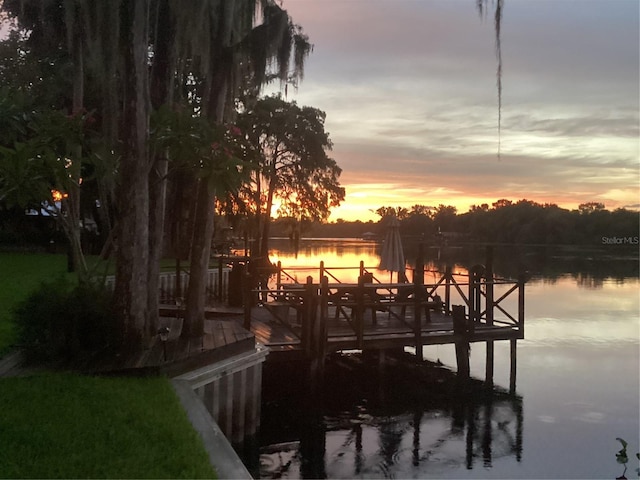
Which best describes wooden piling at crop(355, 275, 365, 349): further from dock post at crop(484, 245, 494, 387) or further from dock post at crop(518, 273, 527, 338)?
dock post at crop(518, 273, 527, 338)

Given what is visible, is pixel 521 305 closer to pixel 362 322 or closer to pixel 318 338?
pixel 362 322

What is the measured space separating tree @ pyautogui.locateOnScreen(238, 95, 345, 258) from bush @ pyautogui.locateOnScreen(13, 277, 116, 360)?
76.0 feet

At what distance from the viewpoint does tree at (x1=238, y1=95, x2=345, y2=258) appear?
103ft

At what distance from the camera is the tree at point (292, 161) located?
103 feet

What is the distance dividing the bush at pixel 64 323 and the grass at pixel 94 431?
2.92 feet

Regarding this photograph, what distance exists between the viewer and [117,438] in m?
4.17

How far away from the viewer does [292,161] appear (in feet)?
107

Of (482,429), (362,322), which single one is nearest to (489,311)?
(482,429)

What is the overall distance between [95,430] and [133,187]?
3188 millimetres

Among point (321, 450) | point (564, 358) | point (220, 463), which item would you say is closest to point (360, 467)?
point (321, 450)

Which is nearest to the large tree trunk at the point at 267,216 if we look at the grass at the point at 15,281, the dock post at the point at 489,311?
the grass at the point at 15,281

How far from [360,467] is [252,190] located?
24.5 m

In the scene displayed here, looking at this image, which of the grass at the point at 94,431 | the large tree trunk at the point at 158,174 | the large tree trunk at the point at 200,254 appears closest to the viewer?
the grass at the point at 94,431

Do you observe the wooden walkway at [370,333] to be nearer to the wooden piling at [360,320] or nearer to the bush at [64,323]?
the wooden piling at [360,320]
